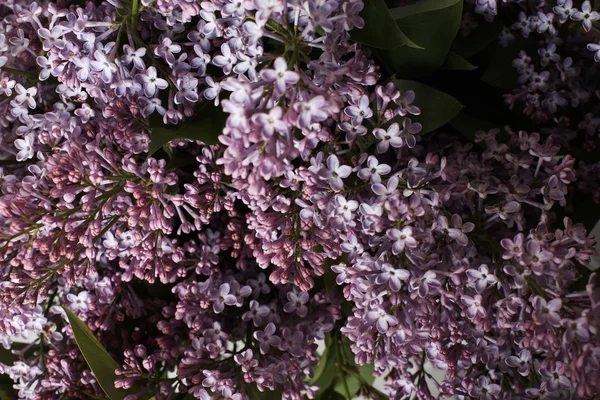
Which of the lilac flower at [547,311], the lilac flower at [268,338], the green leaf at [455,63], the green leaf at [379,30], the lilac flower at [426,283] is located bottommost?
the lilac flower at [268,338]

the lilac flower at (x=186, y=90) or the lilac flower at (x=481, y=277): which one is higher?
the lilac flower at (x=186, y=90)

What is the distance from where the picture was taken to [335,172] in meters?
0.64

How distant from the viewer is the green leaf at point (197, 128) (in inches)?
26.5

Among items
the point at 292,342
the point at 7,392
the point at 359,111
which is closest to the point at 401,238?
the point at 359,111

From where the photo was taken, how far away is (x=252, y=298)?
86 cm

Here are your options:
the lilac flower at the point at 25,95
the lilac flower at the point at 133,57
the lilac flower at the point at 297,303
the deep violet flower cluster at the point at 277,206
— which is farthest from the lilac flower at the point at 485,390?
the lilac flower at the point at 25,95

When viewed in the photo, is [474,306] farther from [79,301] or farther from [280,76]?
[79,301]

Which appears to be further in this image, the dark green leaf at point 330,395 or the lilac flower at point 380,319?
the dark green leaf at point 330,395

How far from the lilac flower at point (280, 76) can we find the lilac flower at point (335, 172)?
0.45 ft

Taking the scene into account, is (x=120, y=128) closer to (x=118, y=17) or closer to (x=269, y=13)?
(x=118, y=17)

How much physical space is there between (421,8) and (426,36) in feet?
0.12

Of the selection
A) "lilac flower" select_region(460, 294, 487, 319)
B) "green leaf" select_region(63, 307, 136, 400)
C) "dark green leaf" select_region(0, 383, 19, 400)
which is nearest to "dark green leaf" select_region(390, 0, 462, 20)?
"lilac flower" select_region(460, 294, 487, 319)

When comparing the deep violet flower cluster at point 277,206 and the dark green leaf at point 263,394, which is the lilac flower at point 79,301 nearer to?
the deep violet flower cluster at point 277,206

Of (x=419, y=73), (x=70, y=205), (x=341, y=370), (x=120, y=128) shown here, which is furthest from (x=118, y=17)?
(x=341, y=370)
